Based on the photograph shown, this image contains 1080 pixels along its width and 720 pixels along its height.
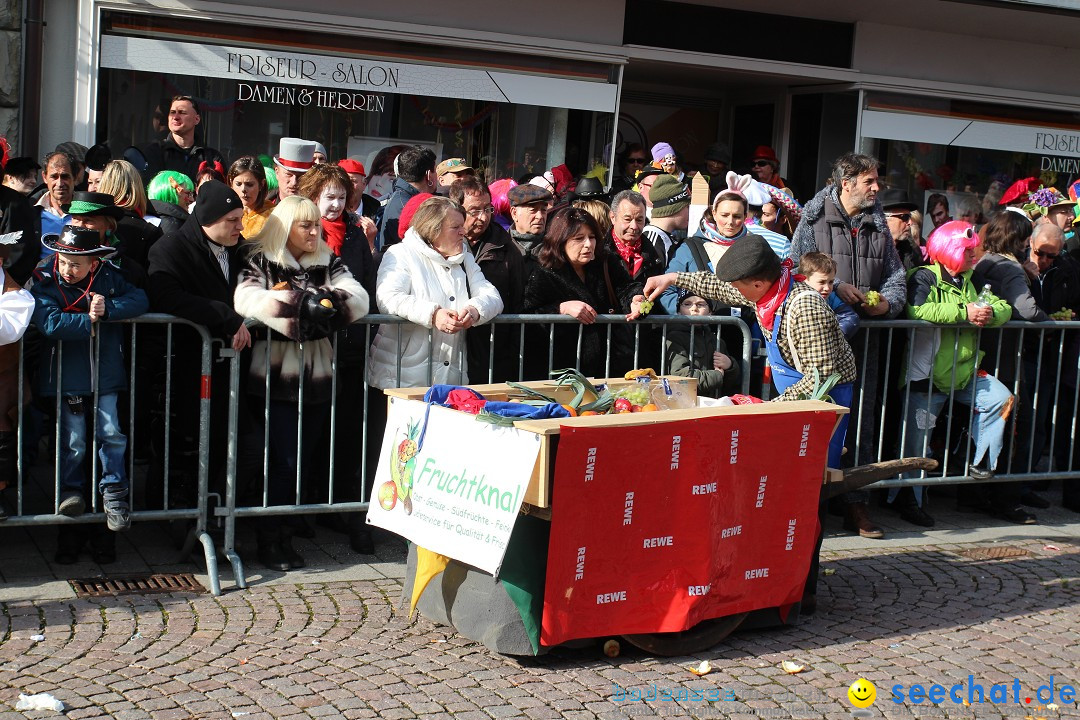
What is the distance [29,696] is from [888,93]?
10.6m

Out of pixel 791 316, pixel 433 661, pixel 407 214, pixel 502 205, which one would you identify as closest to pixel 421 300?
pixel 407 214

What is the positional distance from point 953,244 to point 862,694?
12.5 ft

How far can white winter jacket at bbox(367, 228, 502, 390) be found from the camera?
6543 mm

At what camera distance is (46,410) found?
604cm

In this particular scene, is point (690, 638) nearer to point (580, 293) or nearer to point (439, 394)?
point (439, 394)

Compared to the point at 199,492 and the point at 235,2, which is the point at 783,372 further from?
the point at 235,2

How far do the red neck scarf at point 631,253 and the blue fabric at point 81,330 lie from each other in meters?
2.86

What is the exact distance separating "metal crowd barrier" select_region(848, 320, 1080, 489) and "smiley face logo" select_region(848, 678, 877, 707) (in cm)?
266

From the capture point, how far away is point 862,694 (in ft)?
16.5

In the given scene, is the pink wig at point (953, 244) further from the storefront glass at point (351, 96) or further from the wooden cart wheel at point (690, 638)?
the storefront glass at point (351, 96)

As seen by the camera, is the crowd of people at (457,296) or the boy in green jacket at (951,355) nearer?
the crowd of people at (457,296)

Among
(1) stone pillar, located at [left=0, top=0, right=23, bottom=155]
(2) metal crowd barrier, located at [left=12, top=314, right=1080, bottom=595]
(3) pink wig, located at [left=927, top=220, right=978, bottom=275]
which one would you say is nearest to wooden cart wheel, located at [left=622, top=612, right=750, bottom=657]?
(2) metal crowd barrier, located at [left=12, top=314, right=1080, bottom=595]

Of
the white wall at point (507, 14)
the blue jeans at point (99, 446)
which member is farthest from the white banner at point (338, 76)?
the blue jeans at point (99, 446)

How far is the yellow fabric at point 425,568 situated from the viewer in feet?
17.6
